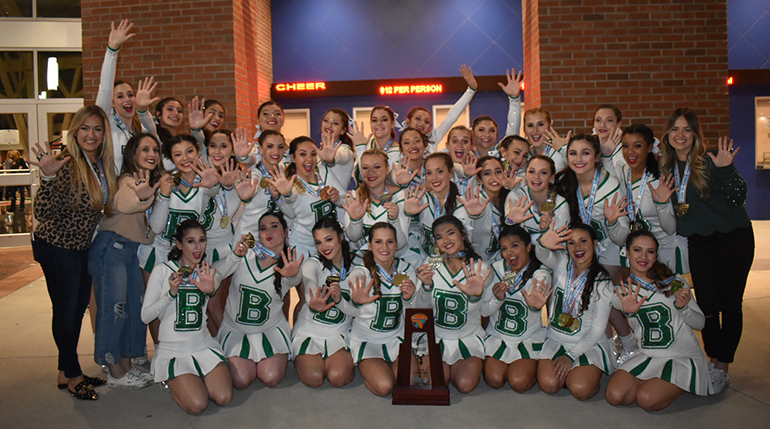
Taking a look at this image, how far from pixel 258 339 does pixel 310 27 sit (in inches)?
325

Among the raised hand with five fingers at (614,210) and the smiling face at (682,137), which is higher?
the smiling face at (682,137)

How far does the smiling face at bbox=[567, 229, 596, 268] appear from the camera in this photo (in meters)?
3.67

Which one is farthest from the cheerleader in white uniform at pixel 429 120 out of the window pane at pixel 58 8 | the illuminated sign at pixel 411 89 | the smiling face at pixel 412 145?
the window pane at pixel 58 8

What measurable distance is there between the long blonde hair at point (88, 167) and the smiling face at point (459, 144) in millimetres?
2479

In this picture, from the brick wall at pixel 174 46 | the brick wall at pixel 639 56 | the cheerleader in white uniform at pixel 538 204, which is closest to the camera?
the cheerleader in white uniform at pixel 538 204

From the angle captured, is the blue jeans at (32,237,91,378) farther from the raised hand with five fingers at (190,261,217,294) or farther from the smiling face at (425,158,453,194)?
the smiling face at (425,158,453,194)

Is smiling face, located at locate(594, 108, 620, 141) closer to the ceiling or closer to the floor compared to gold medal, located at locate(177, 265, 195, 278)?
closer to the ceiling

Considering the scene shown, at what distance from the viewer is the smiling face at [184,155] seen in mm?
4008

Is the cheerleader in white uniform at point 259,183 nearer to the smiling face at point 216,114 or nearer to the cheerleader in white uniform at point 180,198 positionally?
the cheerleader in white uniform at point 180,198

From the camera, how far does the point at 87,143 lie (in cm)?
370

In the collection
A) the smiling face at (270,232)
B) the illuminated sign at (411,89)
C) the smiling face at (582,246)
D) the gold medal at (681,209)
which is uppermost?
the illuminated sign at (411,89)

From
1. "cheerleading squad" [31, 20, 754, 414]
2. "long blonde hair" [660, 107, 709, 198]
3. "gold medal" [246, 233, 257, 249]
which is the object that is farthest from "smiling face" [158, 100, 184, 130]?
"long blonde hair" [660, 107, 709, 198]

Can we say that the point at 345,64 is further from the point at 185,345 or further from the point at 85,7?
the point at 185,345

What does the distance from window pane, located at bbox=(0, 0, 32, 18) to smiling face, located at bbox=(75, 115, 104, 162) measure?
356 inches
